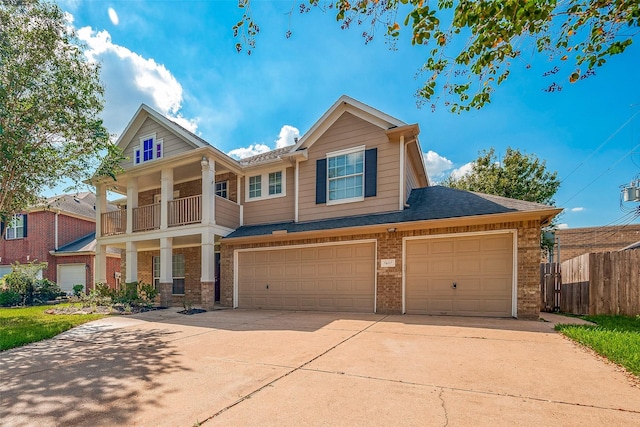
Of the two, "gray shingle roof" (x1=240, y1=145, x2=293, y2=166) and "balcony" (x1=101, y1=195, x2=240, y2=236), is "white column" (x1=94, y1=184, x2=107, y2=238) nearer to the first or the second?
"balcony" (x1=101, y1=195, x2=240, y2=236)

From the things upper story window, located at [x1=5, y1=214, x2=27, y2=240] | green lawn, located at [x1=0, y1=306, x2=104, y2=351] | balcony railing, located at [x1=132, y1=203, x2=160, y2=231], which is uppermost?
balcony railing, located at [x1=132, y1=203, x2=160, y2=231]

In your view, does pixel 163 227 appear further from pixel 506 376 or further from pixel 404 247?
pixel 506 376

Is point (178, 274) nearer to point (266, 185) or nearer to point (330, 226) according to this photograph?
point (266, 185)

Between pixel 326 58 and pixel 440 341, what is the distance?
22.3ft

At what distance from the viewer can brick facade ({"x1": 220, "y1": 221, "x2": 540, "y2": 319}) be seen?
309 inches

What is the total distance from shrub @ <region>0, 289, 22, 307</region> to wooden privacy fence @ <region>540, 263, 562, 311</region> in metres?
21.8

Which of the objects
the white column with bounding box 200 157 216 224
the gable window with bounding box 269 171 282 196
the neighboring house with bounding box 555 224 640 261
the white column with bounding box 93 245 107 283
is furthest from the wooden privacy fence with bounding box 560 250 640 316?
the neighboring house with bounding box 555 224 640 261

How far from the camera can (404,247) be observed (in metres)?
9.25

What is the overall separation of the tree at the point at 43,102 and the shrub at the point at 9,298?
6.03m

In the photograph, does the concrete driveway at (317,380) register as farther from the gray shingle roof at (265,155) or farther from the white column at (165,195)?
the gray shingle roof at (265,155)

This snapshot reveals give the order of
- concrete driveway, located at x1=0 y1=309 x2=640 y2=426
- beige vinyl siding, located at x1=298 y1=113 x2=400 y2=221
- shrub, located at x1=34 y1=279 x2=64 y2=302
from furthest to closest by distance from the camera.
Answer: shrub, located at x1=34 y1=279 x2=64 y2=302 → beige vinyl siding, located at x1=298 y1=113 x2=400 y2=221 → concrete driveway, located at x1=0 y1=309 x2=640 y2=426

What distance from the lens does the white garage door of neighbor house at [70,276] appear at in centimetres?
1866

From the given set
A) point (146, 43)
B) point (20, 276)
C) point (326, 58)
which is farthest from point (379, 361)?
point (20, 276)

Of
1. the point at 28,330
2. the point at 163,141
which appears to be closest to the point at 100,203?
the point at 163,141
